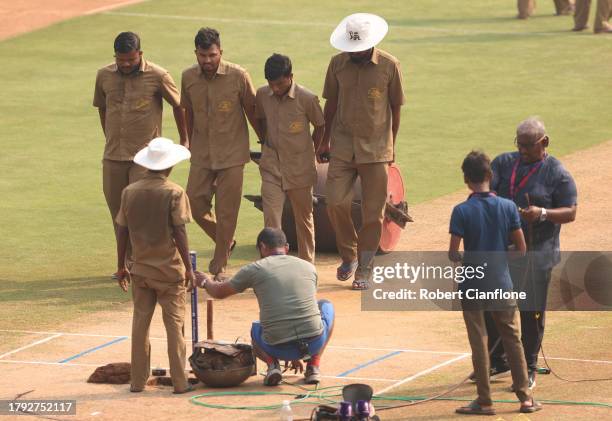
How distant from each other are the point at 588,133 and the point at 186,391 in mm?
13464

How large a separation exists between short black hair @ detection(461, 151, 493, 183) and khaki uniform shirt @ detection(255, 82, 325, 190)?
13.8 ft

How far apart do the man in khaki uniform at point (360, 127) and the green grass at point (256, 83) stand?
5.63 feet

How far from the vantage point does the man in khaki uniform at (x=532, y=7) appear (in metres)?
34.3

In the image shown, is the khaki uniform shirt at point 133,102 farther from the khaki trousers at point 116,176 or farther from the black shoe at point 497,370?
the black shoe at point 497,370

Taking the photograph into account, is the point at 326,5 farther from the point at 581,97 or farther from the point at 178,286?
the point at 178,286

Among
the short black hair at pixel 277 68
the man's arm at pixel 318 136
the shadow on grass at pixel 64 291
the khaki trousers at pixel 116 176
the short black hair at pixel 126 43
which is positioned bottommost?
the shadow on grass at pixel 64 291

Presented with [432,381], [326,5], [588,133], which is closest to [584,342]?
[432,381]

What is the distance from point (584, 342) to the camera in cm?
1339

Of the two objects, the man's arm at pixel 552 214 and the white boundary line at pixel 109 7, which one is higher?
the white boundary line at pixel 109 7

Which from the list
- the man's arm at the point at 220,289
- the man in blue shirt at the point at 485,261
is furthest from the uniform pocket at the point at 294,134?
the man in blue shirt at the point at 485,261

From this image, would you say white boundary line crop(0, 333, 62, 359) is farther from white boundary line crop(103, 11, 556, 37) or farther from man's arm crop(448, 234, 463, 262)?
white boundary line crop(103, 11, 556, 37)

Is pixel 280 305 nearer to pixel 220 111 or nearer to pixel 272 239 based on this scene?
pixel 272 239

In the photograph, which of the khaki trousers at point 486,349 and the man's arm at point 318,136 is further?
the man's arm at point 318,136

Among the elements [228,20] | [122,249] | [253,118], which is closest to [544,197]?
[122,249]
